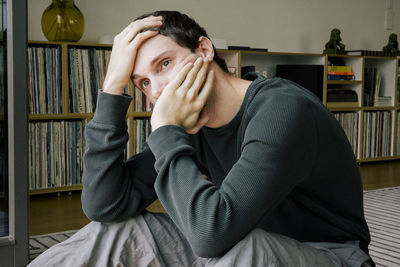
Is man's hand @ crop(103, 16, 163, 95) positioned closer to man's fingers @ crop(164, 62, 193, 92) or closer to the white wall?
man's fingers @ crop(164, 62, 193, 92)

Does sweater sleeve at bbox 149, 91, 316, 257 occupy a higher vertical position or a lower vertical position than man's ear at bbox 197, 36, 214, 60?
lower

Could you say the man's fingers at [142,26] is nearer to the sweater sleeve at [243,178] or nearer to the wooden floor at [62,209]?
the sweater sleeve at [243,178]

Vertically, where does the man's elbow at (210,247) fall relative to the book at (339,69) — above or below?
below

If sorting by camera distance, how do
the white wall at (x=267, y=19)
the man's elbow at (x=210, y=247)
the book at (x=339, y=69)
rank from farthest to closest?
the book at (x=339, y=69) → the white wall at (x=267, y=19) → the man's elbow at (x=210, y=247)

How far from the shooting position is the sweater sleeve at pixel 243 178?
3.16 ft

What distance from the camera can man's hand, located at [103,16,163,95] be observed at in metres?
1.29

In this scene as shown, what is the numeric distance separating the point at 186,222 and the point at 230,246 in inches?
3.9

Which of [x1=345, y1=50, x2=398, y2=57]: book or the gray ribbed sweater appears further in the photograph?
[x1=345, y1=50, x2=398, y2=57]: book

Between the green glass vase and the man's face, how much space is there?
2128mm

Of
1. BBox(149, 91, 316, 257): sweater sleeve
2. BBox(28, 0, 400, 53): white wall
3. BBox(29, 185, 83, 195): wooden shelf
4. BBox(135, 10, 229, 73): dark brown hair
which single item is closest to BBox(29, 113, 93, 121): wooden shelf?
BBox(29, 185, 83, 195): wooden shelf

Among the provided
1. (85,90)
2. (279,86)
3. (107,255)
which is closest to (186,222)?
(107,255)

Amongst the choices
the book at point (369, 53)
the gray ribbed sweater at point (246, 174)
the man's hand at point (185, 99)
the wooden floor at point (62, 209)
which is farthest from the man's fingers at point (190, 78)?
the book at point (369, 53)

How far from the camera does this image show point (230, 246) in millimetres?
968

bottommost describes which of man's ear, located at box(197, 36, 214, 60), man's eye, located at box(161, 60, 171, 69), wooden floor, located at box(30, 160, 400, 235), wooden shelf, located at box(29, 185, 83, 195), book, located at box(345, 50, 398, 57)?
wooden floor, located at box(30, 160, 400, 235)
